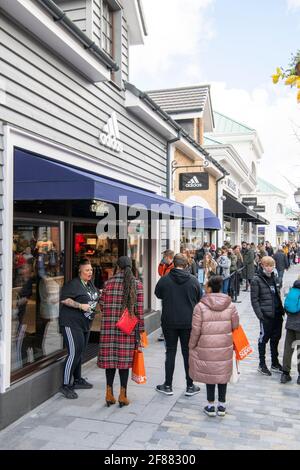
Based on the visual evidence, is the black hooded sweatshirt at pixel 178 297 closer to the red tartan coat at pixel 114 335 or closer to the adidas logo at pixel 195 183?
the red tartan coat at pixel 114 335

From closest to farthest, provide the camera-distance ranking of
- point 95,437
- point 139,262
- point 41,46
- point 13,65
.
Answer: point 95,437
point 13,65
point 41,46
point 139,262

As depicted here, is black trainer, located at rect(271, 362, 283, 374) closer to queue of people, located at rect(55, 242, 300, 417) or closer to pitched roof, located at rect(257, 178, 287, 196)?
queue of people, located at rect(55, 242, 300, 417)

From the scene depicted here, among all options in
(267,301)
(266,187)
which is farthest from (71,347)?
(266,187)

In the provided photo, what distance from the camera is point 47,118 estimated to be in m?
5.34

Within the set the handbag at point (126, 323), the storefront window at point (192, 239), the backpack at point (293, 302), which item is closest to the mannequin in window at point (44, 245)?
the handbag at point (126, 323)

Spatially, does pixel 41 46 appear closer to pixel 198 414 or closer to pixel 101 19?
pixel 101 19

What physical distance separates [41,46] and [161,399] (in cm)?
446

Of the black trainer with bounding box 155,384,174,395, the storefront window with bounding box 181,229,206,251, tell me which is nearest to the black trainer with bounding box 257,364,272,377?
the black trainer with bounding box 155,384,174,395

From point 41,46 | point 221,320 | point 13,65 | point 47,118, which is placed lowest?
point 221,320

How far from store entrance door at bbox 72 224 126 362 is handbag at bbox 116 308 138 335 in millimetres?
1926

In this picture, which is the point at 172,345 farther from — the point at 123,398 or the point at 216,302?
the point at 216,302

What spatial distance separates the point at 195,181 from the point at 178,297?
241 inches

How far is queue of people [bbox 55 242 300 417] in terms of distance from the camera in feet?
15.5
